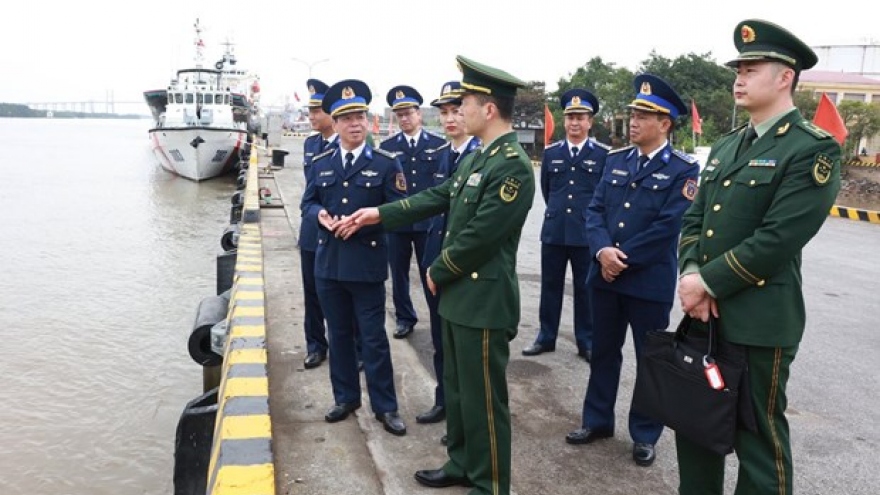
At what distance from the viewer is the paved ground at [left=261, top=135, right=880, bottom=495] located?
115 inches

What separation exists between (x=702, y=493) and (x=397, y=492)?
1.22 metres

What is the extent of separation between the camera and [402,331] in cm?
496

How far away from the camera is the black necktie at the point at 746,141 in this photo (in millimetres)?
2225

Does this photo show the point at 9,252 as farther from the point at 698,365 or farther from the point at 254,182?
the point at 698,365

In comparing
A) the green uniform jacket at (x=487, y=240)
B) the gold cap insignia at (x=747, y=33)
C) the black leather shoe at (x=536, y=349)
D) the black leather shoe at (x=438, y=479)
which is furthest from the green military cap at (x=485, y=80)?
the black leather shoe at (x=536, y=349)

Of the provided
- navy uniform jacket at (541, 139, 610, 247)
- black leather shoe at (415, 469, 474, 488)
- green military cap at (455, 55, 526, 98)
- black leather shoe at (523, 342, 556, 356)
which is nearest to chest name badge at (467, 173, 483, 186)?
green military cap at (455, 55, 526, 98)

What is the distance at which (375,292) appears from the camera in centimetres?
337

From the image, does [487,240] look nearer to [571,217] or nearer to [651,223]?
[651,223]

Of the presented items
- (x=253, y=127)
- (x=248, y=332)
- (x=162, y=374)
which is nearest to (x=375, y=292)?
(x=248, y=332)

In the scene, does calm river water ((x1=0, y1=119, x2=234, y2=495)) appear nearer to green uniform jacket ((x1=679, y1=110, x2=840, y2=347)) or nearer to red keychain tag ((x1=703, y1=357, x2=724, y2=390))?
red keychain tag ((x1=703, y1=357, x2=724, y2=390))

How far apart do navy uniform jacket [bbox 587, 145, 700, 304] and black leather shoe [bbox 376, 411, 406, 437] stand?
4.05ft

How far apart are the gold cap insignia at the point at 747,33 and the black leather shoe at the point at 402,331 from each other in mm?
3357

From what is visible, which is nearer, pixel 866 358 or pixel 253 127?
pixel 866 358

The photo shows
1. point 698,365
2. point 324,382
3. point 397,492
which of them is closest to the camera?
point 698,365
